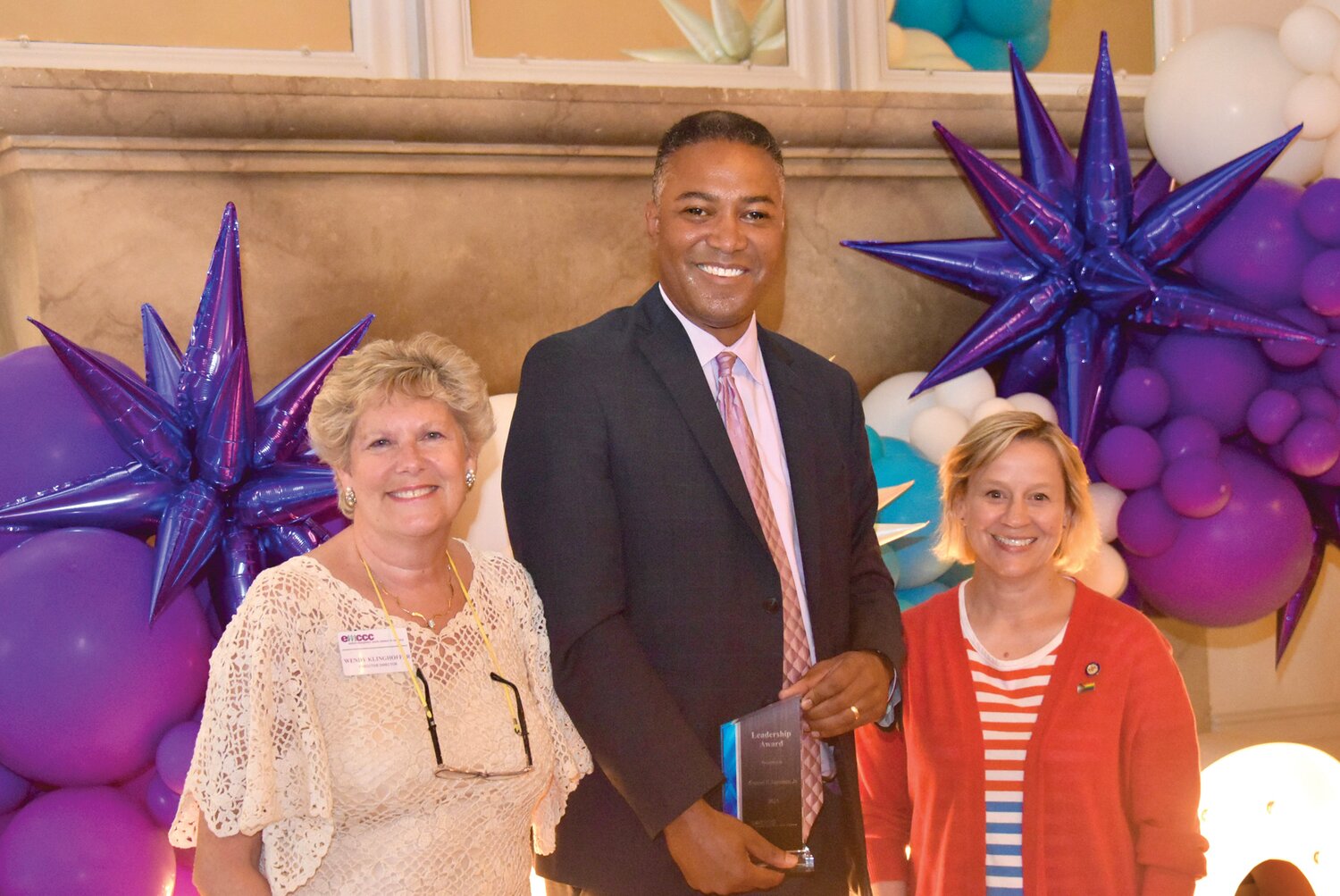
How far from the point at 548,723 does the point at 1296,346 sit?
1887 millimetres

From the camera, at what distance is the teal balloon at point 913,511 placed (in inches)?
107

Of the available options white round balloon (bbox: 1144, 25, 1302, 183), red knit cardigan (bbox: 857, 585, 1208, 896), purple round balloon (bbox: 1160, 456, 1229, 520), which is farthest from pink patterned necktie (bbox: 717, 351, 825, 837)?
white round balloon (bbox: 1144, 25, 1302, 183)

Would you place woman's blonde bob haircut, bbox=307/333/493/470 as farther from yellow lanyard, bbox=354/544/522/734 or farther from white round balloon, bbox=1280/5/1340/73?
white round balloon, bbox=1280/5/1340/73

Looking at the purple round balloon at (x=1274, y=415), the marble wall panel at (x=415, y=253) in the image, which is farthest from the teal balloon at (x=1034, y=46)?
the purple round balloon at (x=1274, y=415)

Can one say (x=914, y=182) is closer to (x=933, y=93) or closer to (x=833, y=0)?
(x=933, y=93)

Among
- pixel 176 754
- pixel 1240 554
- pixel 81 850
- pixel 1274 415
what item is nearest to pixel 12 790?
pixel 81 850

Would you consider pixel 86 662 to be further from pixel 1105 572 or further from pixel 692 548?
pixel 1105 572

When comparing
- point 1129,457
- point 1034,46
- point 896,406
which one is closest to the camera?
point 1129,457

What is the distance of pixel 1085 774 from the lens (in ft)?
6.79

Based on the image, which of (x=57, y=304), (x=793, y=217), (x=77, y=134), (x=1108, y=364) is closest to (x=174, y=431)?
(x=57, y=304)

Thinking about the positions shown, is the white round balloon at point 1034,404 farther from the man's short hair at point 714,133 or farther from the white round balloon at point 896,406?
the man's short hair at point 714,133

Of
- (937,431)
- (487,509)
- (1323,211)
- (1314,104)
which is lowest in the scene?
(487,509)

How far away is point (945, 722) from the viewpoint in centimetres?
217

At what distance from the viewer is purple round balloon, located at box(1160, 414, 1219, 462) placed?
9.33 ft
